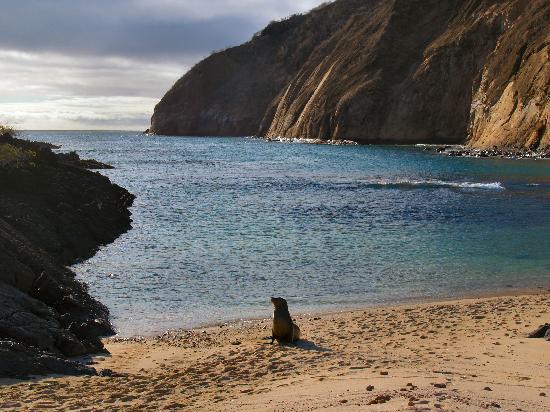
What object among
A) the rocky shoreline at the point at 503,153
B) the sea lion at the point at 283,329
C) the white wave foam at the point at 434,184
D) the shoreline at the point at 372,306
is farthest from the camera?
the rocky shoreline at the point at 503,153

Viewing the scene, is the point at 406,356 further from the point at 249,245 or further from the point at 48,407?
the point at 249,245

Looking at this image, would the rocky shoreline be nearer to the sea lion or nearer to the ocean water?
the ocean water

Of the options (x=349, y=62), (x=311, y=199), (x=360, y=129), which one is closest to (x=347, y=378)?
(x=311, y=199)

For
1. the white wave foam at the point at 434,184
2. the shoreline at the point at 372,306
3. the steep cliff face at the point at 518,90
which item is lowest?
the shoreline at the point at 372,306

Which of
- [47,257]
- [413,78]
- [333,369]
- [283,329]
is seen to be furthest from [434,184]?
[413,78]

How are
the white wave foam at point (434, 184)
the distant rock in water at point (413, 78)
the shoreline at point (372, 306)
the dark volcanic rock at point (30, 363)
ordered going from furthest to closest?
1. the distant rock in water at point (413, 78)
2. the white wave foam at point (434, 184)
3. the shoreline at point (372, 306)
4. the dark volcanic rock at point (30, 363)

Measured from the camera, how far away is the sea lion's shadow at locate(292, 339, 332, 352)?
10484 millimetres

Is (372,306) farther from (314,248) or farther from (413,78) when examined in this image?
(413,78)

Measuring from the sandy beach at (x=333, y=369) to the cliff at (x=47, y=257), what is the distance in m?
0.55

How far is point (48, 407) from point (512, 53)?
7536 centimetres

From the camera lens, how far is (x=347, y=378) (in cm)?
831

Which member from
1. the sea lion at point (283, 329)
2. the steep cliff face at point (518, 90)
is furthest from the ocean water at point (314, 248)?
the steep cliff face at point (518, 90)

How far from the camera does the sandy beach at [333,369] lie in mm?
7328

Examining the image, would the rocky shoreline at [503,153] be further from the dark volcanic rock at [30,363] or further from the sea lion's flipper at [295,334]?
the dark volcanic rock at [30,363]
